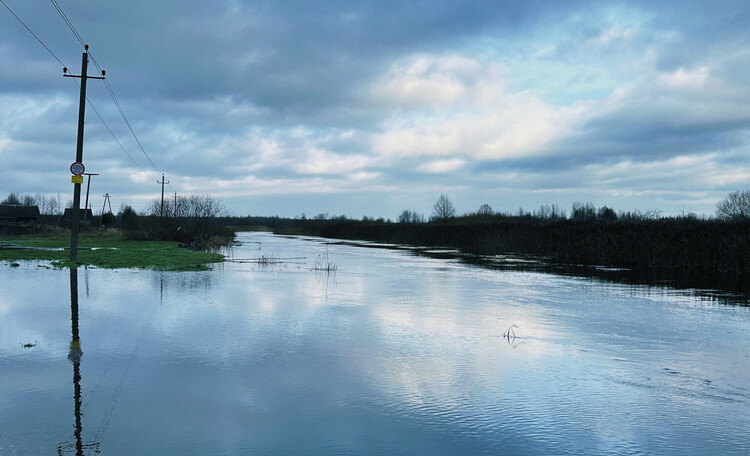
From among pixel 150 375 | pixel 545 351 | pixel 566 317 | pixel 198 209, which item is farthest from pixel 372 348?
pixel 198 209

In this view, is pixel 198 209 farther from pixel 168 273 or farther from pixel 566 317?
pixel 566 317

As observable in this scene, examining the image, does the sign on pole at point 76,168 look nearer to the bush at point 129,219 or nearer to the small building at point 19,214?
the bush at point 129,219

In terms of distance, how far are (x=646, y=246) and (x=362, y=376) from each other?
29.3 meters

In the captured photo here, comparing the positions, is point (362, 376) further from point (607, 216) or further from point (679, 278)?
point (607, 216)

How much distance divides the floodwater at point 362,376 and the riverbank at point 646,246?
12.2 m

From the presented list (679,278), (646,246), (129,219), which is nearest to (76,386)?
(679,278)

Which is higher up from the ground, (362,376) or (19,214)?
(19,214)

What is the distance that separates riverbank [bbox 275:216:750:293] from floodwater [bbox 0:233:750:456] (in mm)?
12225

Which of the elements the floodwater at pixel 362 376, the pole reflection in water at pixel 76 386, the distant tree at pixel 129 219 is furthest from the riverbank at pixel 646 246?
the distant tree at pixel 129 219

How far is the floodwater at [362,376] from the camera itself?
5.36 metres

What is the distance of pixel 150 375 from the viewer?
7.27 metres

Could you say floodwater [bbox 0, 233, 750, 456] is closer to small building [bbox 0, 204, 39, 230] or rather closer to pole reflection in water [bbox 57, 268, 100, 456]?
pole reflection in water [bbox 57, 268, 100, 456]

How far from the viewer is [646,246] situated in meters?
32.7

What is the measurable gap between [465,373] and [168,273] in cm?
1552
